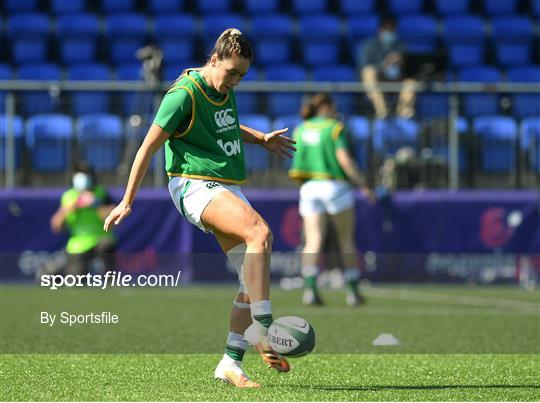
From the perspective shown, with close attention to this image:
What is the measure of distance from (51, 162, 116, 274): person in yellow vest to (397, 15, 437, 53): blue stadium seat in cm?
644

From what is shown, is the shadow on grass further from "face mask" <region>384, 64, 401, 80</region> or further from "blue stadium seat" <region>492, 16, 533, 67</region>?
"blue stadium seat" <region>492, 16, 533, 67</region>

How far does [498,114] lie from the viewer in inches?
624

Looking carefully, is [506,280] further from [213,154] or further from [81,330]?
[213,154]

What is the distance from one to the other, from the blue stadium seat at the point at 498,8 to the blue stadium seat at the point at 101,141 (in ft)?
28.3

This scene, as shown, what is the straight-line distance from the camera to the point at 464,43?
20578 mm

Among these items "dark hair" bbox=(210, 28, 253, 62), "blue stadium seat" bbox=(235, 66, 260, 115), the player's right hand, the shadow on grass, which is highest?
"dark hair" bbox=(210, 28, 253, 62)

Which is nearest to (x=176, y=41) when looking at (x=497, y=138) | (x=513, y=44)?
(x=513, y=44)

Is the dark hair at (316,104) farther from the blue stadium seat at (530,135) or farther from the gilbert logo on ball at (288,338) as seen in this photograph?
the gilbert logo on ball at (288,338)

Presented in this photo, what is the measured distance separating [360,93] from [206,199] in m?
9.69

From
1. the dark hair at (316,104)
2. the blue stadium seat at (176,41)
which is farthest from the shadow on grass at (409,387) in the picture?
the blue stadium seat at (176,41)

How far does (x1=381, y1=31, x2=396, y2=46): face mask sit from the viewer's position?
17.1 m

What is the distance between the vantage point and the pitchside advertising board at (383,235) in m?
15.4

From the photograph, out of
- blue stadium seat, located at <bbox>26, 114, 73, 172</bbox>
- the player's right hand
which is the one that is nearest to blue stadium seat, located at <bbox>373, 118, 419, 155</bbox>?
blue stadium seat, located at <bbox>26, 114, 73, 172</bbox>

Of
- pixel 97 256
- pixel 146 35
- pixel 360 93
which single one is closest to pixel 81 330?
pixel 97 256
